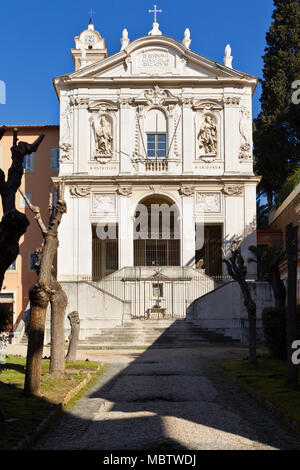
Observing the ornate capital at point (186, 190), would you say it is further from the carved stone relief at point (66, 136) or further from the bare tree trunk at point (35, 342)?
the bare tree trunk at point (35, 342)

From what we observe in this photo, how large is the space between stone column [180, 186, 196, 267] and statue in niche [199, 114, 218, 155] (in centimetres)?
277

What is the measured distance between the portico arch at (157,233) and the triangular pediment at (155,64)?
7938 millimetres

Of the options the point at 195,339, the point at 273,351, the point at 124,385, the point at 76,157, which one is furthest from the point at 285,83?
the point at 124,385

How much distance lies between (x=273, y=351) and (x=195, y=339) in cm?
910

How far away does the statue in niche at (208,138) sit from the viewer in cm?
4147

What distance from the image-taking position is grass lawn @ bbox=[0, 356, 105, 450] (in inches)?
348

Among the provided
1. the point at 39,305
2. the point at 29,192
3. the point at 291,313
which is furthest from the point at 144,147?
the point at 39,305

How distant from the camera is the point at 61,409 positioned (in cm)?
1129

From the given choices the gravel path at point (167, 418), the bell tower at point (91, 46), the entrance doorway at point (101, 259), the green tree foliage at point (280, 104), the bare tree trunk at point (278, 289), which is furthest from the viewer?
the bell tower at point (91, 46)

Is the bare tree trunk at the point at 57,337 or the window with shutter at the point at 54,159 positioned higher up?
the window with shutter at the point at 54,159

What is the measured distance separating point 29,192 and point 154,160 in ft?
30.4

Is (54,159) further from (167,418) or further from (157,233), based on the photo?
(167,418)

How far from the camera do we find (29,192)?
44.9 m

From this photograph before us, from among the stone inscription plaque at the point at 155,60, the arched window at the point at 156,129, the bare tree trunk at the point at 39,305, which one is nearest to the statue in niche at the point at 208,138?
the arched window at the point at 156,129
